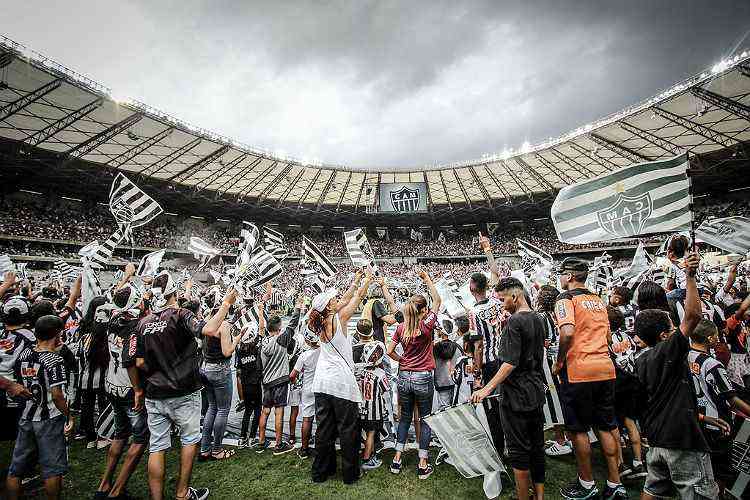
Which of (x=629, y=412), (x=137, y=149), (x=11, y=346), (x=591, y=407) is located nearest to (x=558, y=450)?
(x=629, y=412)

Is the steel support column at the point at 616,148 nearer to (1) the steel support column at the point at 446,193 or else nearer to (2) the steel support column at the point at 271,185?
(1) the steel support column at the point at 446,193

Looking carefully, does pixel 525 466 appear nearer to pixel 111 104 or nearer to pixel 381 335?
pixel 381 335

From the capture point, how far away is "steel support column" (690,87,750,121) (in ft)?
54.0

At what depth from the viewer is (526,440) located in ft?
9.52

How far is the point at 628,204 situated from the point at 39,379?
20.1 feet

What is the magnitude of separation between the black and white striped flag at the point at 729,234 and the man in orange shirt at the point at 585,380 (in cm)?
413

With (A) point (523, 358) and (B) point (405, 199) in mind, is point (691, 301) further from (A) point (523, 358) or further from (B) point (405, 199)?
(B) point (405, 199)

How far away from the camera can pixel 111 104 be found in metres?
16.9

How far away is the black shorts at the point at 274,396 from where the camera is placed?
4578 millimetres

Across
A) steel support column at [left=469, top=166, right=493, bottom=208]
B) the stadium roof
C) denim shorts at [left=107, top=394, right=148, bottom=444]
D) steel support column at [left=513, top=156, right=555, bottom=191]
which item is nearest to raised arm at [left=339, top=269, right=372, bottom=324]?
denim shorts at [left=107, top=394, right=148, bottom=444]

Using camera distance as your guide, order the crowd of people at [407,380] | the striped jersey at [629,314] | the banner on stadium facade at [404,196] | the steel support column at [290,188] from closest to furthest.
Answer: the crowd of people at [407,380]
the striped jersey at [629,314]
the steel support column at [290,188]
the banner on stadium facade at [404,196]

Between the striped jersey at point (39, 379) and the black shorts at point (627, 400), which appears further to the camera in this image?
the black shorts at point (627, 400)

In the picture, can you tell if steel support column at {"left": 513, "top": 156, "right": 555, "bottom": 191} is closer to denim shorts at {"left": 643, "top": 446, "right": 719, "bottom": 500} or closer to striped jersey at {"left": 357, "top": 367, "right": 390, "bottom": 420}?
striped jersey at {"left": 357, "top": 367, "right": 390, "bottom": 420}

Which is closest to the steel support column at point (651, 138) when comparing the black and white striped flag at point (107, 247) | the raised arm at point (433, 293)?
the raised arm at point (433, 293)
